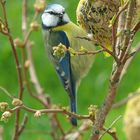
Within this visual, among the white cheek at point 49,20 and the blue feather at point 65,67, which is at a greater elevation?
the white cheek at point 49,20

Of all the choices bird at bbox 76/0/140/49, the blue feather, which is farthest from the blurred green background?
bird at bbox 76/0/140/49

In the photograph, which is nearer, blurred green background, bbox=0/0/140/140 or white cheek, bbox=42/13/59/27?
white cheek, bbox=42/13/59/27

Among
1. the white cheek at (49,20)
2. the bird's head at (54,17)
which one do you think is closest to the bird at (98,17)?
the bird's head at (54,17)

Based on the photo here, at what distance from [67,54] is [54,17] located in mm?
167

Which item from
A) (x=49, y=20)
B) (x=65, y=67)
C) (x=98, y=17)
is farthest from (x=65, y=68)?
(x=98, y=17)

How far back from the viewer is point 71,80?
208cm

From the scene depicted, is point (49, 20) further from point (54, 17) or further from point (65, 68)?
point (65, 68)

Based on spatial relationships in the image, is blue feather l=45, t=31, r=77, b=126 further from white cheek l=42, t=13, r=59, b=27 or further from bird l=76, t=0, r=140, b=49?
bird l=76, t=0, r=140, b=49

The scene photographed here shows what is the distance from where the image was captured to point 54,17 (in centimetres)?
209

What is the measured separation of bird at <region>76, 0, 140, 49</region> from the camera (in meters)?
1.28

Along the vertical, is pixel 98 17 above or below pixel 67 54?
above

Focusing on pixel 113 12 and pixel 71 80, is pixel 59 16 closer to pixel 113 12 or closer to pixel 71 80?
pixel 71 80

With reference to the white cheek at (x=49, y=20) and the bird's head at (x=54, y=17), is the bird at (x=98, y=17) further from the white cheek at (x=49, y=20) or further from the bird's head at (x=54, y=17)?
the white cheek at (x=49, y=20)

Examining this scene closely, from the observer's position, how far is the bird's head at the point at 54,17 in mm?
1984
